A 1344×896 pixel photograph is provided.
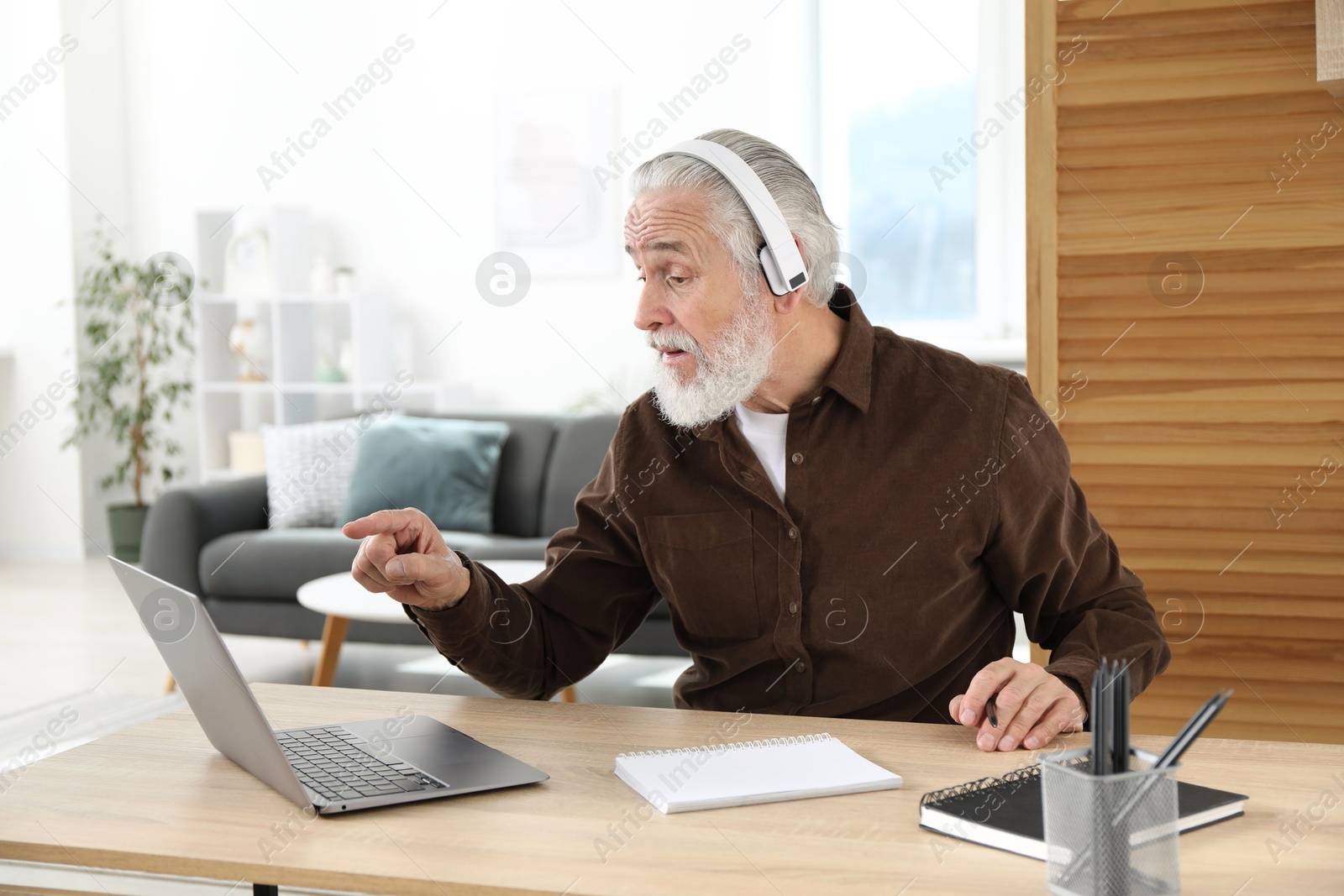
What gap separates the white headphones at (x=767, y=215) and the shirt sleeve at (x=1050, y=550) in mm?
311

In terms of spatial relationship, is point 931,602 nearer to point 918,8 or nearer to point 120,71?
point 918,8

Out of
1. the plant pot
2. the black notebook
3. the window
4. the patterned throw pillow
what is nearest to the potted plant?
the plant pot

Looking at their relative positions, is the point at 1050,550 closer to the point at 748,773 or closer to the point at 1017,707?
the point at 1017,707

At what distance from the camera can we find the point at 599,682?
393 centimetres

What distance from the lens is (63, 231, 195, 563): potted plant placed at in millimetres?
5965

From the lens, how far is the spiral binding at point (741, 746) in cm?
114

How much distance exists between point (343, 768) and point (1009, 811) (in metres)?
0.59

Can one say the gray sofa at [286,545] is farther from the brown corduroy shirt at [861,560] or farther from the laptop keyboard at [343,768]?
the laptop keyboard at [343,768]

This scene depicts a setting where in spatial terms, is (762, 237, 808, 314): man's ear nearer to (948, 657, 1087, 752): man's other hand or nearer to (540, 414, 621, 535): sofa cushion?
(948, 657, 1087, 752): man's other hand

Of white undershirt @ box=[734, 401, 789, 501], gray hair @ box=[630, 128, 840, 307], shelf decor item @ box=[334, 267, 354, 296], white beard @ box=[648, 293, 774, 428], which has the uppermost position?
shelf decor item @ box=[334, 267, 354, 296]

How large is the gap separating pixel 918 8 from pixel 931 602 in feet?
13.5

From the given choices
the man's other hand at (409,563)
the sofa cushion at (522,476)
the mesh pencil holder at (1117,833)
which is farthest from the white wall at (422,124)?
the mesh pencil holder at (1117,833)

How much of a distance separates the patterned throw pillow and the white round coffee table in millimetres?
606

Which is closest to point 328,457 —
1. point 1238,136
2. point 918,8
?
point 918,8
